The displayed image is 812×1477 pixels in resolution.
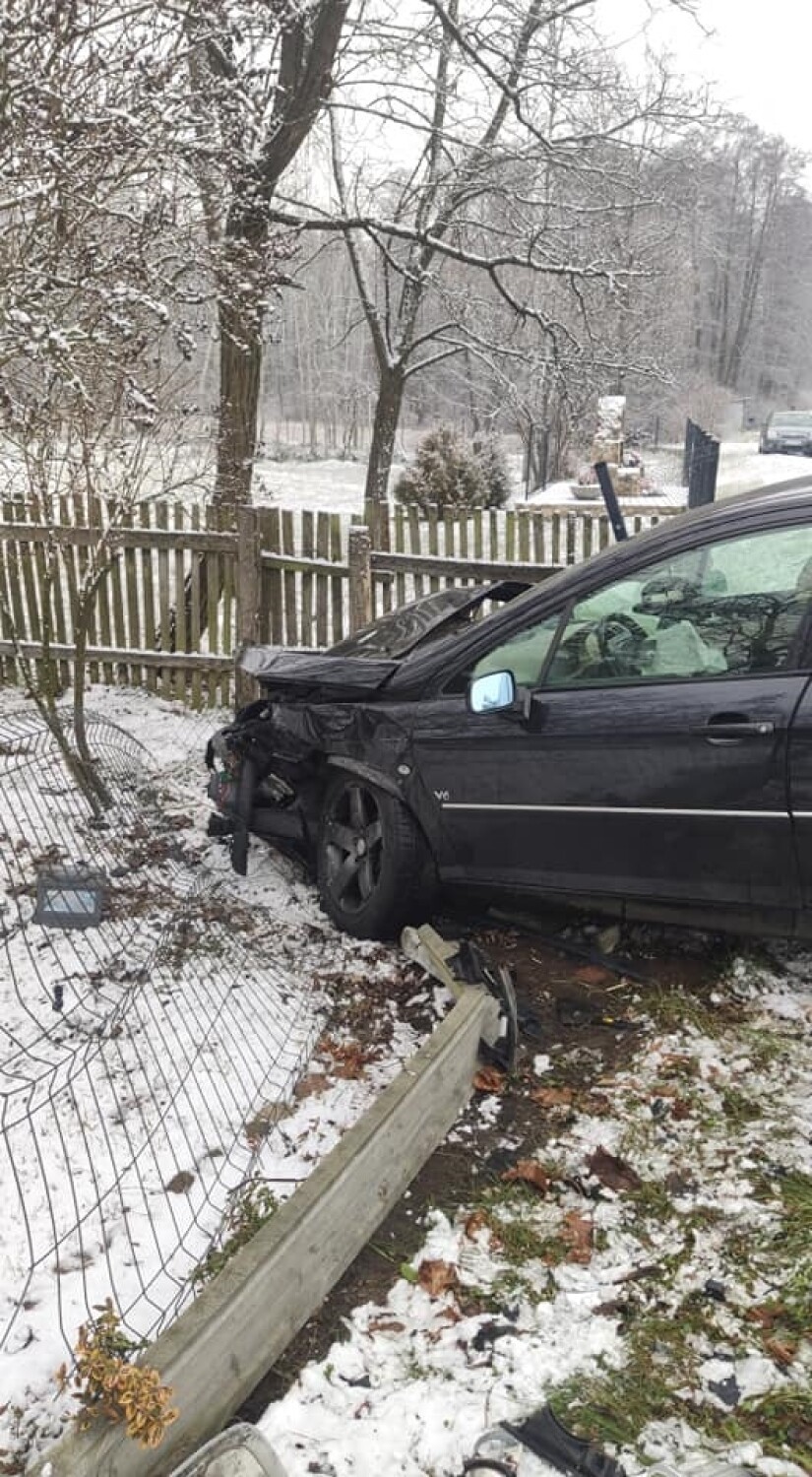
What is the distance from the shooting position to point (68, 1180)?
8.82 ft

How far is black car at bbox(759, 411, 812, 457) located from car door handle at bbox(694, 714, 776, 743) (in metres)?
33.0

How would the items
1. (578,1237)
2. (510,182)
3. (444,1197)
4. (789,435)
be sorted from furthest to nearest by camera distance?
(789,435) < (510,182) < (444,1197) < (578,1237)

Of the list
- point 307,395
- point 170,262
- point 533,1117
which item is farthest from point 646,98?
point 307,395

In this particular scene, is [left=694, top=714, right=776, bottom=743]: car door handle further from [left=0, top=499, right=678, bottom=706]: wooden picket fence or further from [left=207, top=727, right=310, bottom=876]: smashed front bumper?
[left=0, top=499, right=678, bottom=706]: wooden picket fence

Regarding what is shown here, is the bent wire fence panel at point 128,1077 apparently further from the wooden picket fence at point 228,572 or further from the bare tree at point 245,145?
the bare tree at point 245,145

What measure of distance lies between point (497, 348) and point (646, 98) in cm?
379

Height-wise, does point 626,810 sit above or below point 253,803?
above

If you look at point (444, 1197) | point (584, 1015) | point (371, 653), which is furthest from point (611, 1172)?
point (371, 653)

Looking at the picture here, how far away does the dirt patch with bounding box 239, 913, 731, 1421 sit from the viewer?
7.69 feet

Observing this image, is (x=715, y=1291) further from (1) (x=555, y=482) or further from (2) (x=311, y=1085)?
(1) (x=555, y=482)

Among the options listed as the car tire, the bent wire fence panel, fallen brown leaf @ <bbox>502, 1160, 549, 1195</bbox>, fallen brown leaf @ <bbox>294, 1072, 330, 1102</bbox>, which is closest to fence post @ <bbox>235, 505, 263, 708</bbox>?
the bent wire fence panel

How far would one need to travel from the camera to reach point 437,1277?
235 cm

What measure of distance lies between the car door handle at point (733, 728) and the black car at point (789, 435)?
1299 inches

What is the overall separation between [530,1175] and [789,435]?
35515 mm
